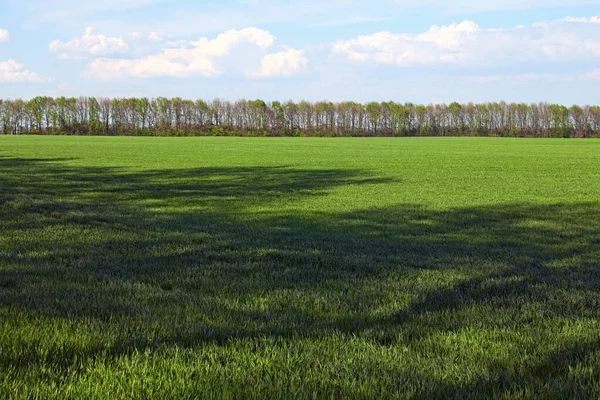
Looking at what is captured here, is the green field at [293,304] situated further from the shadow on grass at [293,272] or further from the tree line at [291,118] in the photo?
the tree line at [291,118]

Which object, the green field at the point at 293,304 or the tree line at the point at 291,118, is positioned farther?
the tree line at the point at 291,118

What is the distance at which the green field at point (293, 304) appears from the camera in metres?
3.87

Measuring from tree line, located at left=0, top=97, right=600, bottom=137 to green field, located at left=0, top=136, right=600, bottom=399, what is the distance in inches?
4536

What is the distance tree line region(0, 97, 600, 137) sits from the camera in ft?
424

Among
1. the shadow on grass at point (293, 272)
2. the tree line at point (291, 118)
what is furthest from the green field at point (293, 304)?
the tree line at point (291, 118)

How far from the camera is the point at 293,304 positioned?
5.88m

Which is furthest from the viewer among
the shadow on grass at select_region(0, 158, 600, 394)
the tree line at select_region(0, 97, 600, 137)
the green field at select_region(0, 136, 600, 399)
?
the tree line at select_region(0, 97, 600, 137)

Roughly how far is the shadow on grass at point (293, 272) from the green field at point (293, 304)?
0.03 m

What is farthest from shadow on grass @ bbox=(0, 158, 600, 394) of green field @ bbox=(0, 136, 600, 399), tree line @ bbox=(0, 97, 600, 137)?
tree line @ bbox=(0, 97, 600, 137)

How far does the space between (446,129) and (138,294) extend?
447 feet

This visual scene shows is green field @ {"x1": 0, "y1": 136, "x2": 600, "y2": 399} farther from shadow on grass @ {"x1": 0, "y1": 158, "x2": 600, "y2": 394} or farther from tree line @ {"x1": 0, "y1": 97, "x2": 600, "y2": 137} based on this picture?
tree line @ {"x1": 0, "y1": 97, "x2": 600, "y2": 137}

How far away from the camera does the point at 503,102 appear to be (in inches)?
5413

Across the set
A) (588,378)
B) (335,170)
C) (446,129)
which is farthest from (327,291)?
(446,129)

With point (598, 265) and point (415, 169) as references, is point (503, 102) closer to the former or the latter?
point (415, 169)
